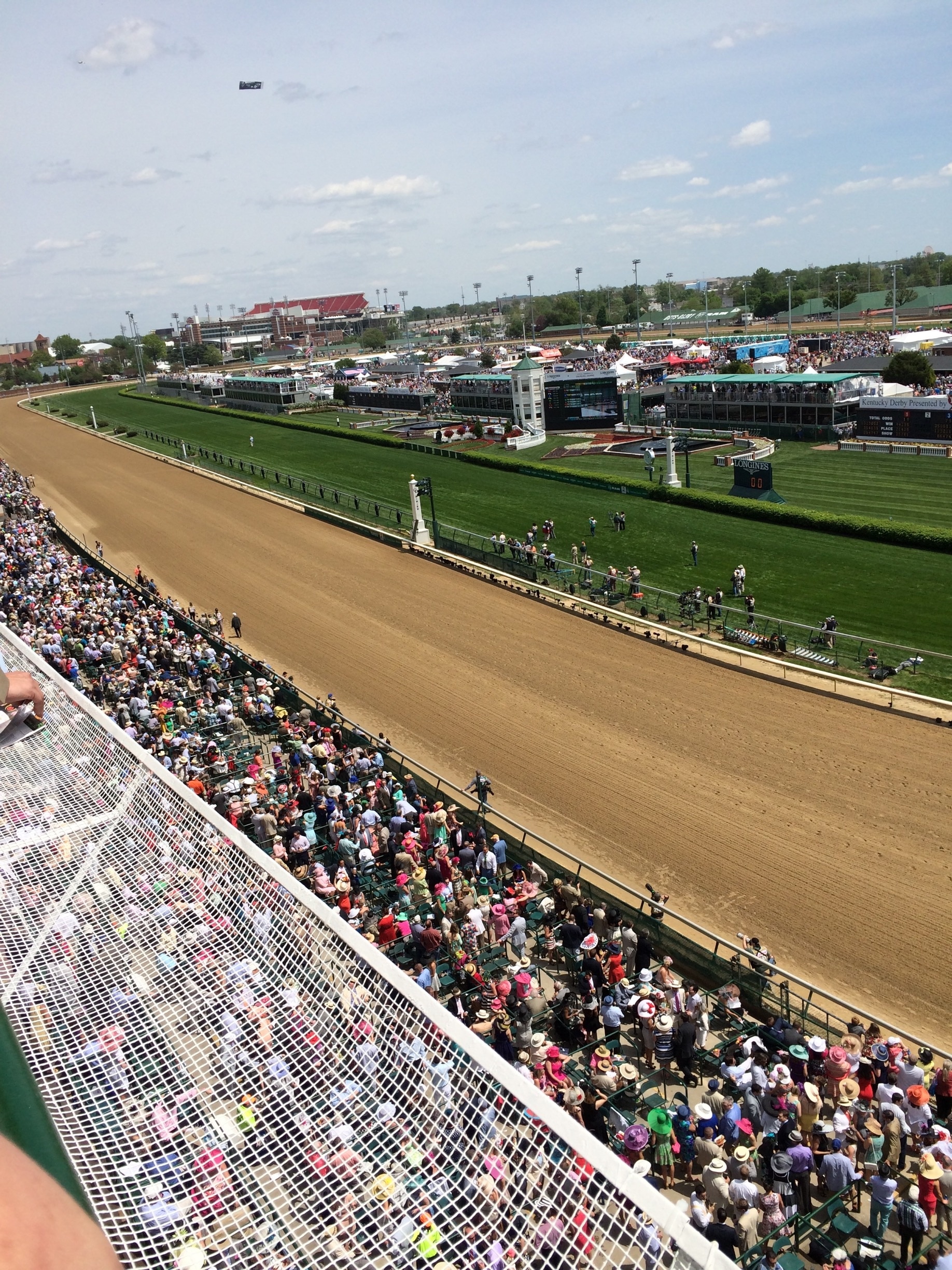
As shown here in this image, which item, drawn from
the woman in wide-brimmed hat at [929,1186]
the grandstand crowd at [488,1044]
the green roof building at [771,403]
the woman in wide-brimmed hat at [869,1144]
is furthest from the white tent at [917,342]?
the woman in wide-brimmed hat at [929,1186]

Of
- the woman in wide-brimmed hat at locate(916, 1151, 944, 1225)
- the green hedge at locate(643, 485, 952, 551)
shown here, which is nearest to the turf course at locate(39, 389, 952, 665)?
the green hedge at locate(643, 485, 952, 551)

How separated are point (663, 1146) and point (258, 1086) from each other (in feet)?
15.7

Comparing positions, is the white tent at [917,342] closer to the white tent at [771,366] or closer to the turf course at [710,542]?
the white tent at [771,366]

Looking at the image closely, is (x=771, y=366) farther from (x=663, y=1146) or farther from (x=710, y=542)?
(x=663, y=1146)

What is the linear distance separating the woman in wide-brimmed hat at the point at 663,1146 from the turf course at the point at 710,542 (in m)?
13.8

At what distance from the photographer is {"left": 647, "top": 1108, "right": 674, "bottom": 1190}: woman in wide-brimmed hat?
8.05m

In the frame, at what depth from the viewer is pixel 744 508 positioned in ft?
113

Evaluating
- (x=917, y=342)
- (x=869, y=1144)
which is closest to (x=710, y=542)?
(x=869, y=1144)

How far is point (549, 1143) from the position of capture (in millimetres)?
3729

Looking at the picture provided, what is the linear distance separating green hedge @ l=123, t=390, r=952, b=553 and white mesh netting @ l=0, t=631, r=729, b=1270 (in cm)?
2760

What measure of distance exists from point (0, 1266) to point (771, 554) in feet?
99.4

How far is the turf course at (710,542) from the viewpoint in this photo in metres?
24.3

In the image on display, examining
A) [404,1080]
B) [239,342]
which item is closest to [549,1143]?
[404,1080]

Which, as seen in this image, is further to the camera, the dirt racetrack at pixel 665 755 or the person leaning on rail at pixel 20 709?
the dirt racetrack at pixel 665 755
